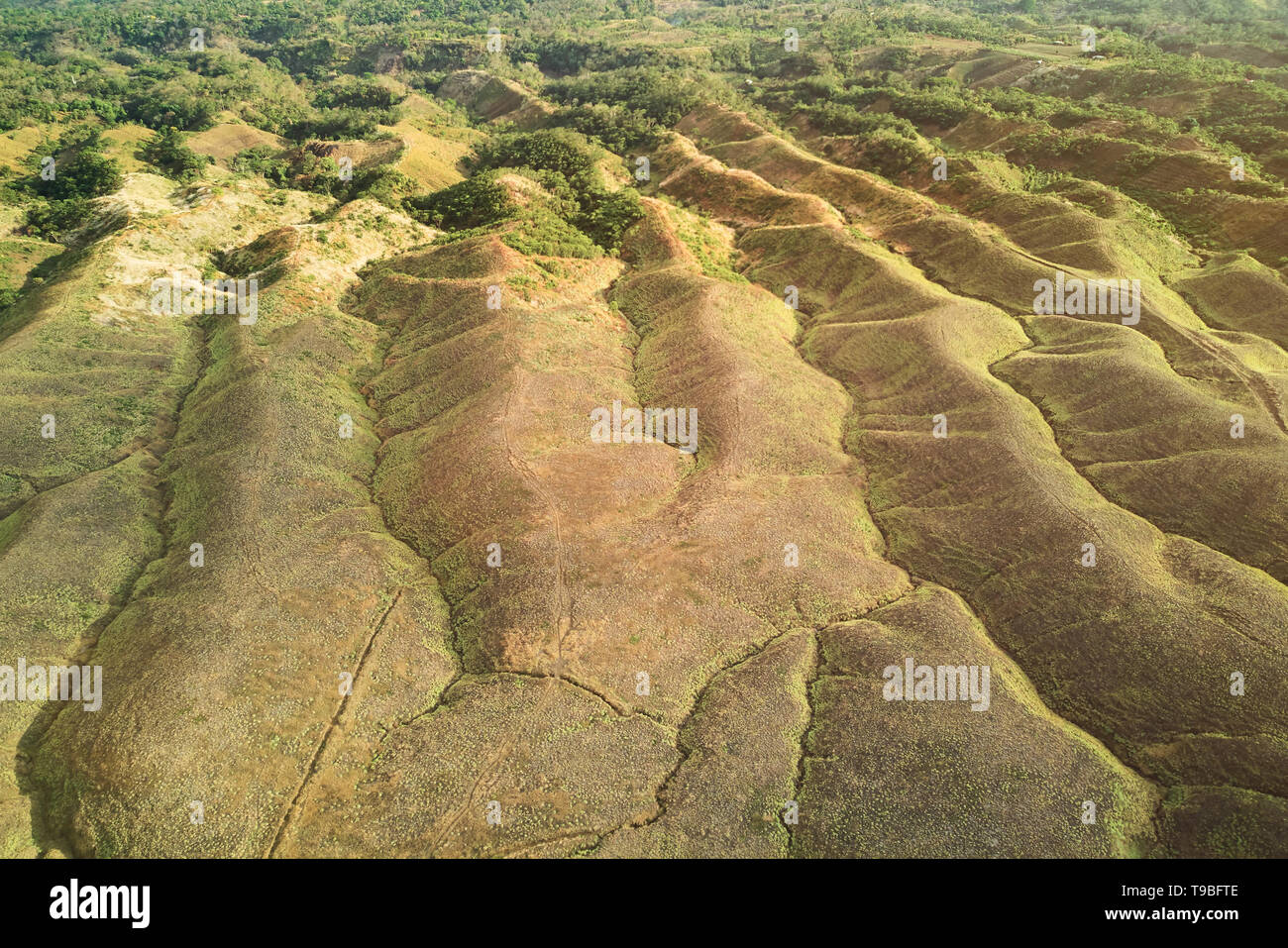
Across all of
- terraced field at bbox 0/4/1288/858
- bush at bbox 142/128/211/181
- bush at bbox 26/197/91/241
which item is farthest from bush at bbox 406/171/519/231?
bush at bbox 26/197/91/241

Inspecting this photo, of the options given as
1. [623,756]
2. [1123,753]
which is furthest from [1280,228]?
[623,756]

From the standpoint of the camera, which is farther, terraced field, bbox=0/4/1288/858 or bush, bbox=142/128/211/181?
bush, bbox=142/128/211/181

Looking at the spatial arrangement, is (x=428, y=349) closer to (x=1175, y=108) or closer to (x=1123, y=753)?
(x=1123, y=753)

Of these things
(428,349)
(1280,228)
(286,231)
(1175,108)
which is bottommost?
(428,349)

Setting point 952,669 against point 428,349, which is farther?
point 428,349

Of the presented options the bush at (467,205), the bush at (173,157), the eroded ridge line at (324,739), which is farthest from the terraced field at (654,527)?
the bush at (173,157)

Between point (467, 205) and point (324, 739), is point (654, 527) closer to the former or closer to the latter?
point (324, 739)

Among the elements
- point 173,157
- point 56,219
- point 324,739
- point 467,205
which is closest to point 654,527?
point 324,739

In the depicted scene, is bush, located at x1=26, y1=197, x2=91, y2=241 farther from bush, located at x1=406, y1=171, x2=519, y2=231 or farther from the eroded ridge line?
the eroded ridge line
